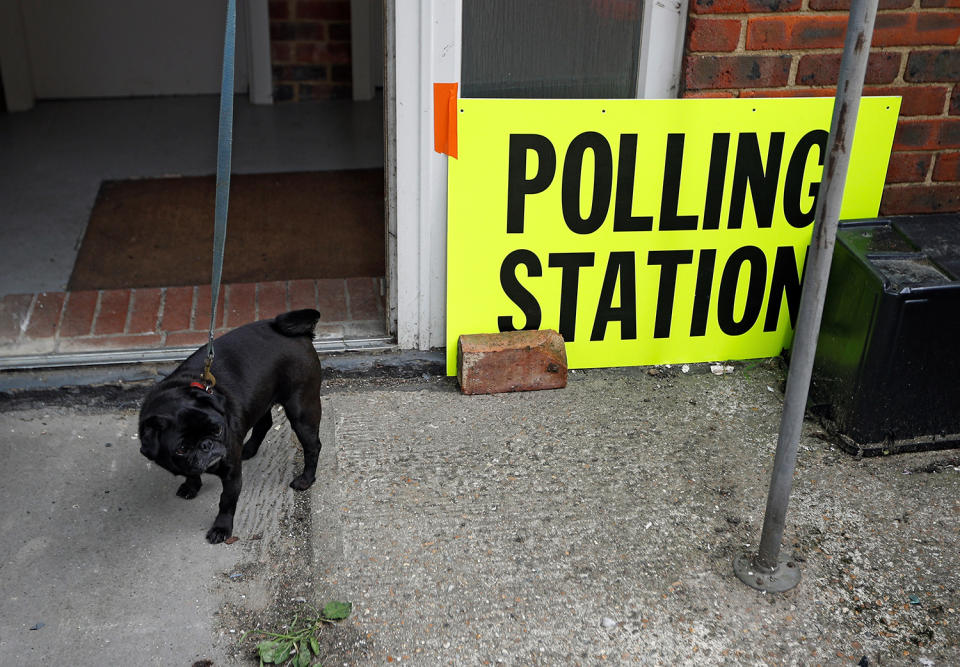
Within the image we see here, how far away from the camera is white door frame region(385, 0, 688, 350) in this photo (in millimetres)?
3270

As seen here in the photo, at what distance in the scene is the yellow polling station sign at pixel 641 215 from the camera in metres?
3.44

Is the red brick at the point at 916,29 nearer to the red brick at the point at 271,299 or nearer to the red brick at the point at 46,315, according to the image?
the red brick at the point at 271,299

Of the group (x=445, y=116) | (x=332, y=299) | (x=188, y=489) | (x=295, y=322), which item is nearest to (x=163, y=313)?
(x=332, y=299)

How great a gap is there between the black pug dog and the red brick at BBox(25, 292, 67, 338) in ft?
4.09

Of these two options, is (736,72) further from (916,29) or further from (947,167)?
(947,167)

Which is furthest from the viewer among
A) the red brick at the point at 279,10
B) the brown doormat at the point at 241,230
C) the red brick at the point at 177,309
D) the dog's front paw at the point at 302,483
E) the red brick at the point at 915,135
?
the red brick at the point at 279,10

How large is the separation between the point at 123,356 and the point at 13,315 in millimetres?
679

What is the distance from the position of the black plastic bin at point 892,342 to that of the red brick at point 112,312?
9.71 feet

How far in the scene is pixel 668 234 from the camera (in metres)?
3.62

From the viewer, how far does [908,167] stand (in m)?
3.78

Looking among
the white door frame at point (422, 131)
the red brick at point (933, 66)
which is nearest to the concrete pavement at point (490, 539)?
the white door frame at point (422, 131)

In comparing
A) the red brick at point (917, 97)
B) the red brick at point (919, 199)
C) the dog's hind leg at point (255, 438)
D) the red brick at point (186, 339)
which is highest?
the red brick at point (917, 97)

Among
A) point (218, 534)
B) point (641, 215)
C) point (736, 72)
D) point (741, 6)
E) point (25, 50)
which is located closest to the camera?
point (218, 534)

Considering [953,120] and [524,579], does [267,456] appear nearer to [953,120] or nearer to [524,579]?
[524,579]
